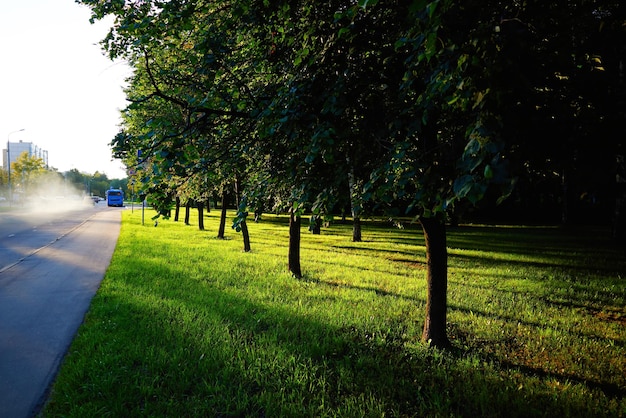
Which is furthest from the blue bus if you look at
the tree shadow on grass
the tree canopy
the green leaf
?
the green leaf

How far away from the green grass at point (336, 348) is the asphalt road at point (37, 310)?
0.81 feet

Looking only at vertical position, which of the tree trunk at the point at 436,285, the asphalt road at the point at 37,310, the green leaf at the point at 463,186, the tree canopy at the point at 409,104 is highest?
the tree canopy at the point at 409,104

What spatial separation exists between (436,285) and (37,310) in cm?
660

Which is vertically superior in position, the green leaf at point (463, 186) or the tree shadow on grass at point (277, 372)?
the green leaf at point (463, 186)

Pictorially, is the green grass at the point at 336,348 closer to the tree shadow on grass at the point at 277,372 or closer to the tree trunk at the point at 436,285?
the tree shadow on grass at the point at 277,372

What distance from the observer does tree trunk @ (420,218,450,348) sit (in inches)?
207

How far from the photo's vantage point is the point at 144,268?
1011cm

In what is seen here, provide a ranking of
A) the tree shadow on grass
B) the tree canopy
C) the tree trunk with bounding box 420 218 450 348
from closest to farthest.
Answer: the tree canopy, the tree shadow on grass, the tree trunk with bounding box 420 218 450 348

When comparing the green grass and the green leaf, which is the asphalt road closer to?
the green grass

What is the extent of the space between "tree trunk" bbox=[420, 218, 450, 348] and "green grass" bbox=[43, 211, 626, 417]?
0.28 m

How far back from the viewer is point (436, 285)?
537 centimetres

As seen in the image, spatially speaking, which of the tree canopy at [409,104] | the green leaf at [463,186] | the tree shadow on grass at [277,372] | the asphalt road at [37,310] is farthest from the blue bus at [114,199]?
the green leaf at [463,186]

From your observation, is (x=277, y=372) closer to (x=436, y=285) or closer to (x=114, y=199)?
(x=436, y=285)

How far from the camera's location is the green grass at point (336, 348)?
147 inches
